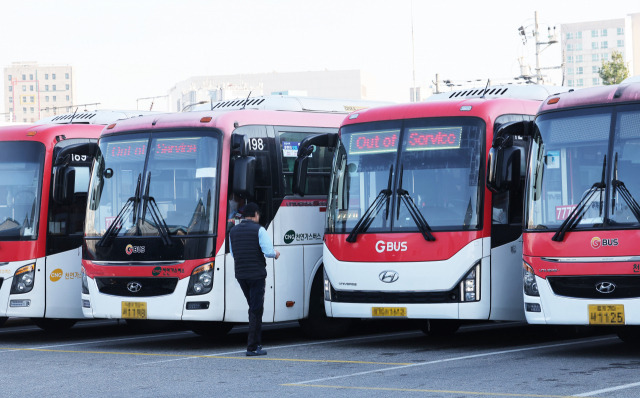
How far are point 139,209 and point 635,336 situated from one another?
6.01 meters

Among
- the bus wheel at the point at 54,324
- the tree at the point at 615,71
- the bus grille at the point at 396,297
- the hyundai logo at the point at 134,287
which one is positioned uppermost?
the tree at the point at 615,71

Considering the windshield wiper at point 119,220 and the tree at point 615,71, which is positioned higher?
the tree at point 615,71

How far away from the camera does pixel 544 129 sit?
12797mm

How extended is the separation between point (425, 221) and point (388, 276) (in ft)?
2.49

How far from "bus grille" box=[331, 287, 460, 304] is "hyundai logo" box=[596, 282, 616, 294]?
70.7 inches

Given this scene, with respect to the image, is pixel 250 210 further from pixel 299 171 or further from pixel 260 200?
pixel 299 171

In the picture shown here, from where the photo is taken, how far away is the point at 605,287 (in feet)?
38.9

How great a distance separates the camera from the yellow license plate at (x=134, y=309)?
14.1 meters

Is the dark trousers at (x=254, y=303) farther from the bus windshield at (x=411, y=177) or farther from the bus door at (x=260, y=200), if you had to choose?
the bus windshield at (x=411, y=177)

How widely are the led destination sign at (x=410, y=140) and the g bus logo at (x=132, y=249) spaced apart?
2.80 m

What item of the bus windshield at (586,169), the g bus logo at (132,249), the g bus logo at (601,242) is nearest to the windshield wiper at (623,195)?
the bus windshield at (586,169)

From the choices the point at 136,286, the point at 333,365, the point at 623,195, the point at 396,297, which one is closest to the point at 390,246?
the point at 396,297

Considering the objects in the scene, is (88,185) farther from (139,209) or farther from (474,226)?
(474,226)

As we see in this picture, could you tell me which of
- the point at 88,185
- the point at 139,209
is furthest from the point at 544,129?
the point at 88,185
